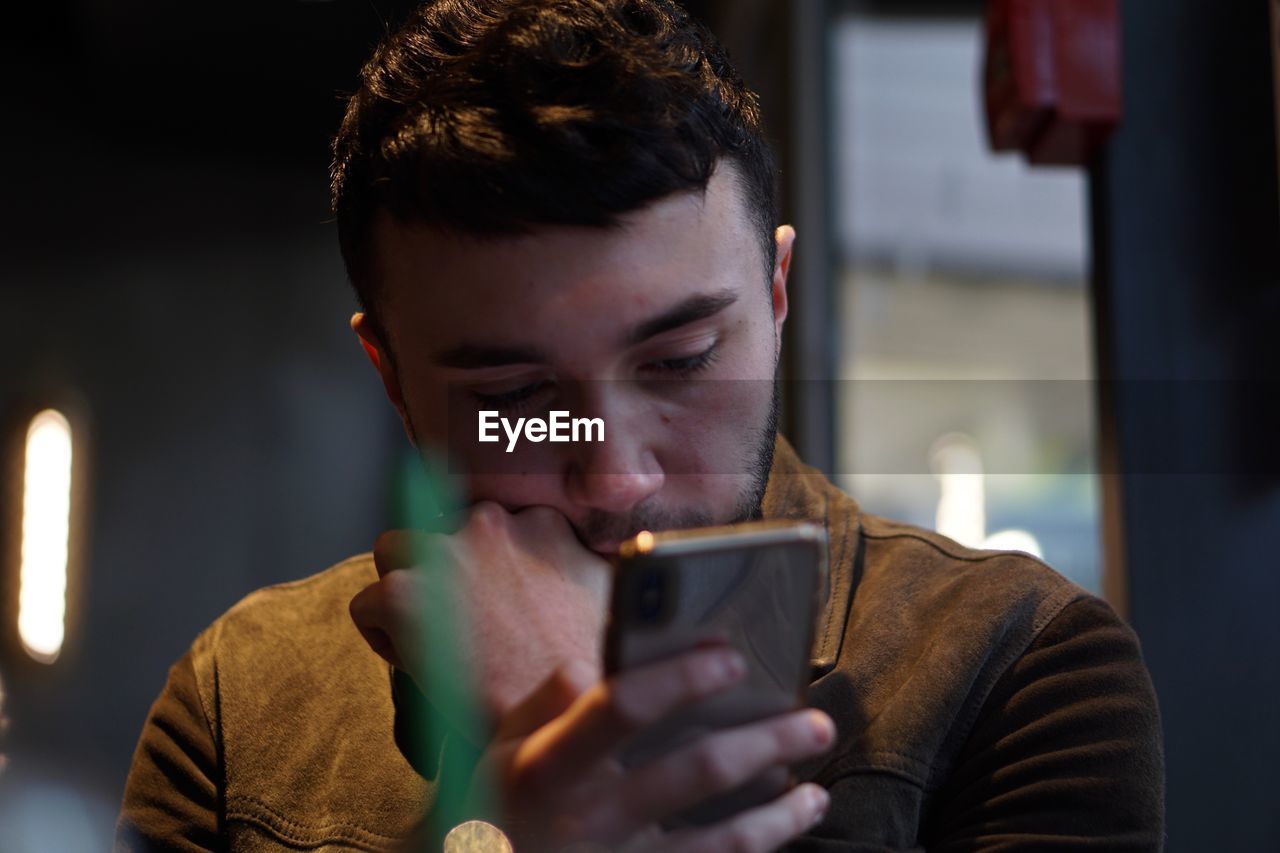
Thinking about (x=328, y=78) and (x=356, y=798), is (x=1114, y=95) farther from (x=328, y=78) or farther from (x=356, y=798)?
(x=328, y=78)

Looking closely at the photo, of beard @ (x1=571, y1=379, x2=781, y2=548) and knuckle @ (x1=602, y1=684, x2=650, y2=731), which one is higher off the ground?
beard @ (x1=571, y1=379, x2=781, y2=548)

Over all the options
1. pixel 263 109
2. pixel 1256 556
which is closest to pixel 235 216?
pixel 263 109

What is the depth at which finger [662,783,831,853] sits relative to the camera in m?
0.67

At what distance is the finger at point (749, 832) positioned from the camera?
2.19ft

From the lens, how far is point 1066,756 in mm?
883

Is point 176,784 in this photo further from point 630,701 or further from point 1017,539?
point 1017,539

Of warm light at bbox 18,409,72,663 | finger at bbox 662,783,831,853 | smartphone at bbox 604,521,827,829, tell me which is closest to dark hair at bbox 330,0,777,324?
smartphone at bbox 604,521,827,829

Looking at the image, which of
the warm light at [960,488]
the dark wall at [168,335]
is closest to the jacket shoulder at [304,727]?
the warm light at [960,488]

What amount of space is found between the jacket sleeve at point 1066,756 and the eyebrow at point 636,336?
1.24 feet

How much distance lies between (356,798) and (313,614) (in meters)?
0.25

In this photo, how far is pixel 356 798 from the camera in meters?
1.07

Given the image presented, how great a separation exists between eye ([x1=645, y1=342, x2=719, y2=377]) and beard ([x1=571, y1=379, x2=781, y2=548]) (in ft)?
0.26

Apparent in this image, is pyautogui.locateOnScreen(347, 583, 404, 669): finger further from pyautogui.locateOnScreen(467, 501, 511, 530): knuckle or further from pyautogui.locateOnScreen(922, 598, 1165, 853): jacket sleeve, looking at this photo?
pyautogui.locateOnScreen(922, 598, 1165, 853): jacket sleeve

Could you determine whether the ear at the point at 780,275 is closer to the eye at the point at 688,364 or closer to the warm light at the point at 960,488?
the eye at the point at 688,364
